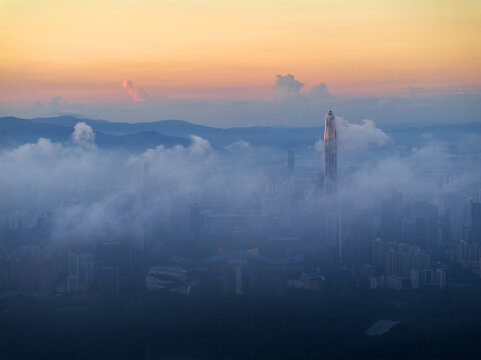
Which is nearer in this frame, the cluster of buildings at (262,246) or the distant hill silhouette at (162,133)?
the cluster of buildings at (262,246)

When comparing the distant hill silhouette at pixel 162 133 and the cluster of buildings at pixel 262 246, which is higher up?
the distant hill silhouette at pixel 162 133

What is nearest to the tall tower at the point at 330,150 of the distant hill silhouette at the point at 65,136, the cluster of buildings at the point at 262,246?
the cluster of buildings at the point at 262,246

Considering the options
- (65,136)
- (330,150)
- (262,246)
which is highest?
(65,136)

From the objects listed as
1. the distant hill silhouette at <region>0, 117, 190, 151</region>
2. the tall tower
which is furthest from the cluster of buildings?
the distant hill silhouette at <region>0, 117, 190, 151</region>

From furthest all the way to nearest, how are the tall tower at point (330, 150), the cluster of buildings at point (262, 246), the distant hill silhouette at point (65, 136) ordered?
1. the distant hill silhouette at point (65, 136)
2. the tall tower at point (330, 150)
3. the cluster of buildings at point (262, 246)

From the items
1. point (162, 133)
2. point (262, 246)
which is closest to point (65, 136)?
point (162, 133)

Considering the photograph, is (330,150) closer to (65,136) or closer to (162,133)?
(162,133)

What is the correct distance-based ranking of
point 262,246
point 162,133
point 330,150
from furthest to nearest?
1. point 162,133
2. point 330,150
3. point 262,246

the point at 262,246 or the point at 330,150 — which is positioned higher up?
the point at 330,150

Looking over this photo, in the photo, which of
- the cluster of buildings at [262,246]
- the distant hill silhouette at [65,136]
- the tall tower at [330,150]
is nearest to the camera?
the cluster of buildings at [262,246]

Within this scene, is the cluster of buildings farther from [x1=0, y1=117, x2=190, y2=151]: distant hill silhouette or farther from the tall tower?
[x1=0, y1=117, x2=190, y2=151]: distant hill silhouette

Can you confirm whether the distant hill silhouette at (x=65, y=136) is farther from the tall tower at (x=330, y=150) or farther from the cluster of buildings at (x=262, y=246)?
the tall tower at (x=330, y=150)
